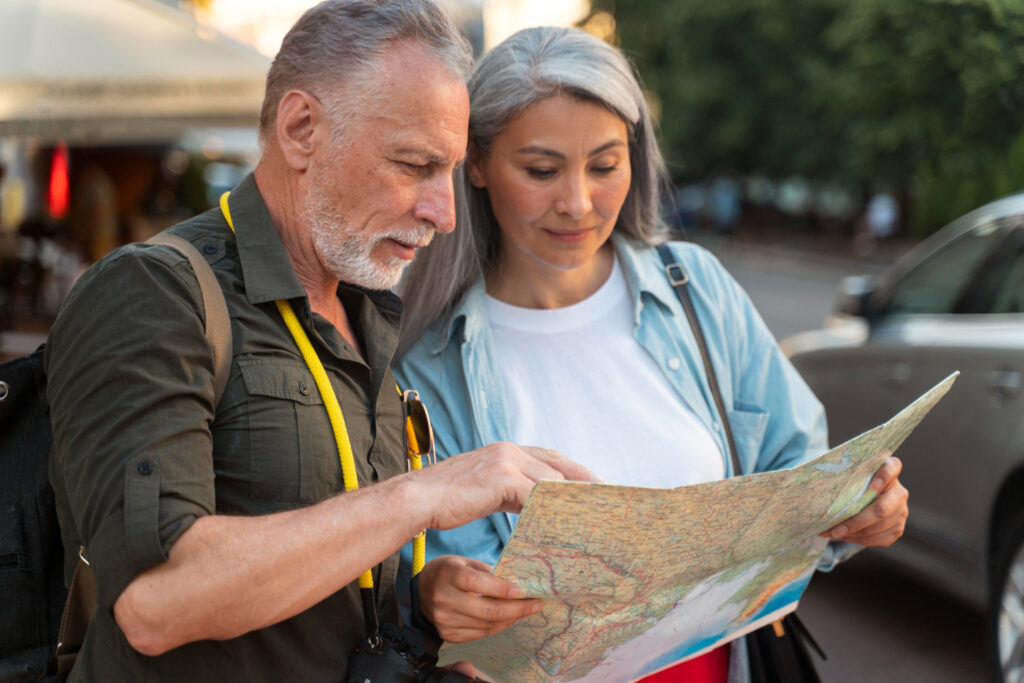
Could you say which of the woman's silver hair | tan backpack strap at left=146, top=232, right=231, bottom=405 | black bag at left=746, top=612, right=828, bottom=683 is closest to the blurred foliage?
the woman's silver hair

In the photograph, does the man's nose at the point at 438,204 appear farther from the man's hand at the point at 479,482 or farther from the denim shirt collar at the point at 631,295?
the denim shirt collar at the point at 631,295

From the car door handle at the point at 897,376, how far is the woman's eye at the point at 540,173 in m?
2.73

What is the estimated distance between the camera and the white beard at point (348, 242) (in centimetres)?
149

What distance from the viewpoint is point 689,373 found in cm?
207

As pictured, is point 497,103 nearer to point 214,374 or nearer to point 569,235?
point 569,235

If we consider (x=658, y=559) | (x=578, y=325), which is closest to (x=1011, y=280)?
(x=578, y=325)

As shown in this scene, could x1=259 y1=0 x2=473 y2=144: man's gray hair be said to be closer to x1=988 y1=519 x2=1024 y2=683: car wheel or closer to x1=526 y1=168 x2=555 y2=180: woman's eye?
x1=526 y1=168 x2=555 y2=180: woman's eye

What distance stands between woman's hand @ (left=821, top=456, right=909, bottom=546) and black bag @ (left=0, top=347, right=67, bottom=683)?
1253 mm

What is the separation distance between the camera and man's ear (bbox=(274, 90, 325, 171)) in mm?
1470

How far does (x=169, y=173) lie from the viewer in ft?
39.2

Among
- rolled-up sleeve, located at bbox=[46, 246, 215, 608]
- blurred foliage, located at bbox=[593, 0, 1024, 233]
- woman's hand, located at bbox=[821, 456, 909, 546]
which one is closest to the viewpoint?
rolled-up sleeve, located at bbox=[46, 246, 215, 608]

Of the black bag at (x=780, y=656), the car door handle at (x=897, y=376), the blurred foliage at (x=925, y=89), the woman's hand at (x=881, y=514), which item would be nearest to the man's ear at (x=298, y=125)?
the woman's hand at (x=881, y=514)

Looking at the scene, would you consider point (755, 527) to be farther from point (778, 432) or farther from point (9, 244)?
point (9, 244)

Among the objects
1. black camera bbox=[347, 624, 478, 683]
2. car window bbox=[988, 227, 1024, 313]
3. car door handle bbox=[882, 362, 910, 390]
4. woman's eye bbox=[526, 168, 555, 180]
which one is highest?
woman's eye bbox=[526, 168, 555, 180]
